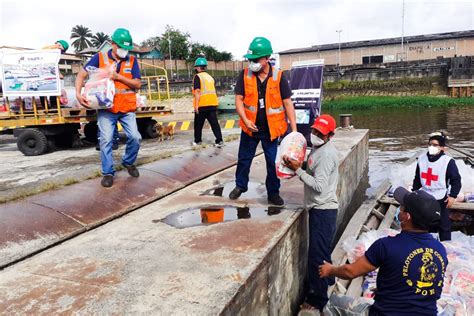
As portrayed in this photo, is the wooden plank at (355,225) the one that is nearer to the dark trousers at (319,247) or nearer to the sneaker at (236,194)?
the dark trousers at (319,247)

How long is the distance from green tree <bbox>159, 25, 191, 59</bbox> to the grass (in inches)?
1147

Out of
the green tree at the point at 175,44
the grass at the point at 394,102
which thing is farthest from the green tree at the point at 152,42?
the grass at the point at 394,102

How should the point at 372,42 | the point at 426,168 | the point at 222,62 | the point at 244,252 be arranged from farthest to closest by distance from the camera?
the point at 222,62
the point at 372,42
the point at 426,168
the point at 244,252

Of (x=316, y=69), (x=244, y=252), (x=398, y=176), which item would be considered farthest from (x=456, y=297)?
(x=316, y=69)

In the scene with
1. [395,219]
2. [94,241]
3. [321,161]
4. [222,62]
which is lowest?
[395,219]

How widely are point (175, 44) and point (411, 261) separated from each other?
61.1m

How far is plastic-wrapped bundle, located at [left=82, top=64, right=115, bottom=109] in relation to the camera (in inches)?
179

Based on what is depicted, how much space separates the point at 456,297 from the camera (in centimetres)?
Answer: 380

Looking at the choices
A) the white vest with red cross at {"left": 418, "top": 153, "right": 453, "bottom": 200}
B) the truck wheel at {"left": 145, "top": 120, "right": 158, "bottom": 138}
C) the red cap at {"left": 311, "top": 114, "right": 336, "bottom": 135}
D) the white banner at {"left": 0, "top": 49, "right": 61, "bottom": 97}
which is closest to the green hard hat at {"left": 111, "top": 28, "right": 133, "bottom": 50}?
the red cap at {"left": 311, "top": 114, "right": 336, "bottom": 135}

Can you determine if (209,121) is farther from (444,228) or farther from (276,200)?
(444,228)

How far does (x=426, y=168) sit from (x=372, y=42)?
51.8m

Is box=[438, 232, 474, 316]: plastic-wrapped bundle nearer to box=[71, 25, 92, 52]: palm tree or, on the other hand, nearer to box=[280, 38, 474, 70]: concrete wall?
box=[280, 38, 474, 70]: concrete wall

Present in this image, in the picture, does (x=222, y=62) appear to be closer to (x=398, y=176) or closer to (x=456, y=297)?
(x=398, y=176)

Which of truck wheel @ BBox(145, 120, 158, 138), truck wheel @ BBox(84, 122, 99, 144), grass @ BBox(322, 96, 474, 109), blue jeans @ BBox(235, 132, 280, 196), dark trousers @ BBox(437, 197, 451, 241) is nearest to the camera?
blue jeans @ BBox(235, 132, 280, 196)
